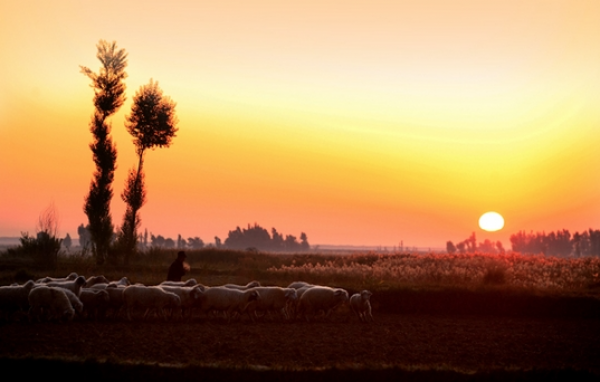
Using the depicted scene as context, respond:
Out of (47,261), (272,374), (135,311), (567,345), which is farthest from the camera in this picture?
(47,261)

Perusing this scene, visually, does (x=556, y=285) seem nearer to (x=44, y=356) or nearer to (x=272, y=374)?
(x=272, y=374)

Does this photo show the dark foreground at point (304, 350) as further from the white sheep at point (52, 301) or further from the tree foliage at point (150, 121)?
the tree foliage at point (150, 121)

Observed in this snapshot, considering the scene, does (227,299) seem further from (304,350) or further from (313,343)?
(304,350)

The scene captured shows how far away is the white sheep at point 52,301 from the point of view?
17328 millimetres

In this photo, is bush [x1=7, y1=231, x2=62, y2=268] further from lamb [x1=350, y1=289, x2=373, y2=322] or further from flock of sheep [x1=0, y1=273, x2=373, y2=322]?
lamb [x1=350, y1=289, x2=373, y2=322]

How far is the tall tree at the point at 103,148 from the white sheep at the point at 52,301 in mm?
21435

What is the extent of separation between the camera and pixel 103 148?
39.3 m

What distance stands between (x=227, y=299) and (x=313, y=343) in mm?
4614

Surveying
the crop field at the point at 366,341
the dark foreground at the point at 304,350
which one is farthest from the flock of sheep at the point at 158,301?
the dark foreground at the point at 304,350

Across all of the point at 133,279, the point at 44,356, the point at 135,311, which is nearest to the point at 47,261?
the point at 133,279

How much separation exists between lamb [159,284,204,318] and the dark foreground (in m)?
0.59

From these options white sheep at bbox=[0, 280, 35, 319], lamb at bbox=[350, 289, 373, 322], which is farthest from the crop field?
white sheep at bbox=[0, 280, 35, 319]

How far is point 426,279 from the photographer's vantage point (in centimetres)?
2984

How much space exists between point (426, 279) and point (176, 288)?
1452 centimetres
